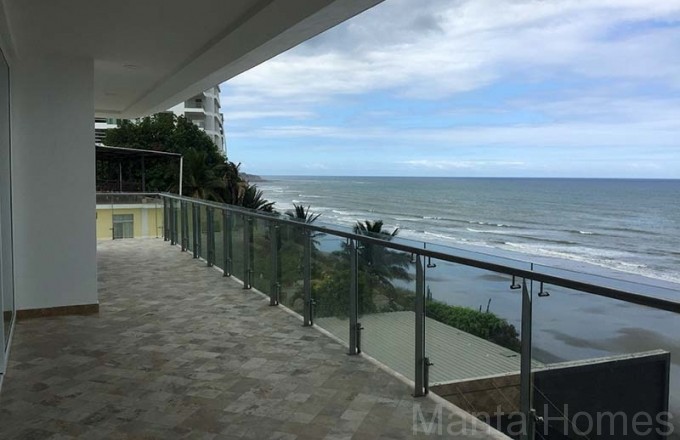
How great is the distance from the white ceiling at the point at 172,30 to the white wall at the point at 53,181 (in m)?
0.28

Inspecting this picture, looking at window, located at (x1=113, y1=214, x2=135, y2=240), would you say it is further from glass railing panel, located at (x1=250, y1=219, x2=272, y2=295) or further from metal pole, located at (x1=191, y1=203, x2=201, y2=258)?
glass railing panel, located at (x1=250, y1=219, x2=272, y2=295)

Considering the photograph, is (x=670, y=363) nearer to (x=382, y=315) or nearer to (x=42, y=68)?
Answer: (x=382, y=315)

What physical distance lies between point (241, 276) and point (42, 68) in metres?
3.25

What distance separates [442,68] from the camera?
49.8 m

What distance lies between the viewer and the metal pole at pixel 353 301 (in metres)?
4.23

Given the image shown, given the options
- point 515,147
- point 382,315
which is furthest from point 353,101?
point 382,315

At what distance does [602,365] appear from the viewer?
7.39ft

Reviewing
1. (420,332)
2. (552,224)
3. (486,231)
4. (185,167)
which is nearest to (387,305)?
(420,332)

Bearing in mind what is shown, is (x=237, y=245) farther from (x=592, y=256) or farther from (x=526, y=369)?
(x=592, y=256)

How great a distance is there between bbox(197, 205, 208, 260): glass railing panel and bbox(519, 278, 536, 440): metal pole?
6.70 metres

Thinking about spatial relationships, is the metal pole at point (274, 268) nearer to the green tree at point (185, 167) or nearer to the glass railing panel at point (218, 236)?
the glass railing panel at point (218, 236)

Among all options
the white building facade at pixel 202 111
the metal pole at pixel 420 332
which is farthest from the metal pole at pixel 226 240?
the white building facade at pixel 202 111

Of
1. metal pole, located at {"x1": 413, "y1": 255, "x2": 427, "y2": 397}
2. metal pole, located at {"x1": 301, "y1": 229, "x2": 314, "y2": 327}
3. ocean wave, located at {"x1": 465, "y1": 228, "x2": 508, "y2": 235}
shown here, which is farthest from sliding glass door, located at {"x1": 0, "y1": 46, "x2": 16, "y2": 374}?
ocean wave, located at {"x1": 465, "y1": 228, "x2": 508, "y2": 235}

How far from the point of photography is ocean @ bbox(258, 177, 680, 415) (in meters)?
2.17
